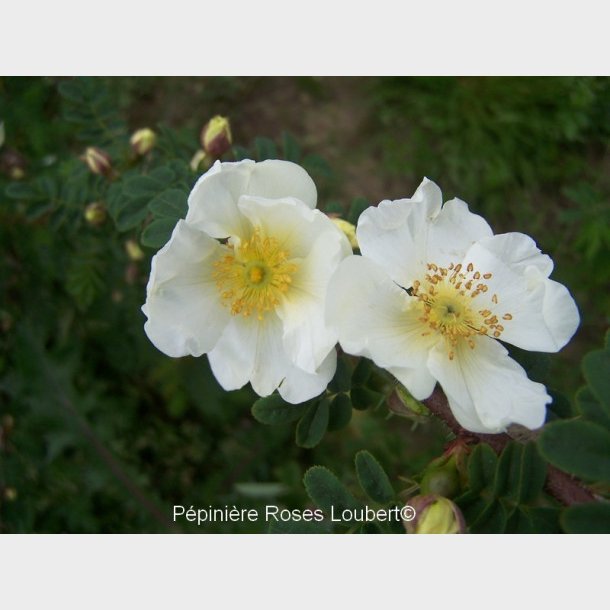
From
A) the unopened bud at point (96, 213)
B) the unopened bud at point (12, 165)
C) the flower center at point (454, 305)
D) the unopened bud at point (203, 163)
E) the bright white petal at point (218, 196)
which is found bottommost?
the flower center at point (454, 305)

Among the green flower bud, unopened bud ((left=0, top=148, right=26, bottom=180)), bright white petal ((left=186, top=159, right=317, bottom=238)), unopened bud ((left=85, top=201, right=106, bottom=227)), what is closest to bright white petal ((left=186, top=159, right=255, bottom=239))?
bright white petal ((left=186, top=159, right=317, bottom=238))

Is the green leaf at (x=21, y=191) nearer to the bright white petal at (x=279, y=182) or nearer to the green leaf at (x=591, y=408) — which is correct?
the bright white petal at (x=279, y=182)

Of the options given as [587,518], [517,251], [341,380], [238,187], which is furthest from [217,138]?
[587,518]

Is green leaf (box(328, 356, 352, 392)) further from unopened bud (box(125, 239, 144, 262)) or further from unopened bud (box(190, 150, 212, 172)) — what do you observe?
unopened bud (box(125, 239, 144, 262))

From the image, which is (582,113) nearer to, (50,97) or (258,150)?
(258,150)

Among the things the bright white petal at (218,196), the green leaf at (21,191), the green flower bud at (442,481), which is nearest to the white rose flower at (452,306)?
the green flower bud at (442,481)

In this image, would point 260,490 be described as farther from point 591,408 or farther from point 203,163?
point 591,408
